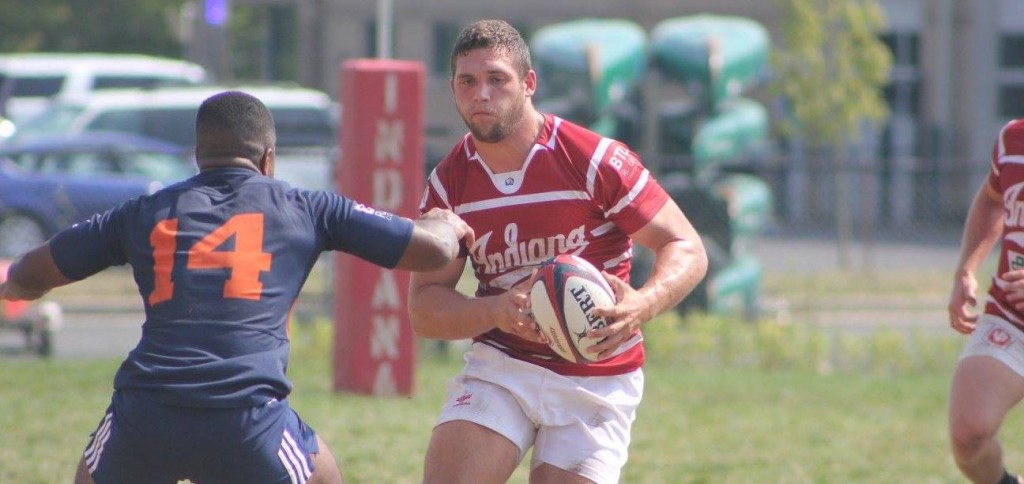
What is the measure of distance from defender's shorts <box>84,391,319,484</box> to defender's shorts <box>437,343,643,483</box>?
2.65 ft

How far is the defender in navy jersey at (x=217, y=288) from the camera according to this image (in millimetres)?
4141

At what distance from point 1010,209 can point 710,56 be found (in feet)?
31.0

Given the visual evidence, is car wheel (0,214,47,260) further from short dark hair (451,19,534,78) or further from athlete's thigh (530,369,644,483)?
athlete's thigh (530,369,644,483)

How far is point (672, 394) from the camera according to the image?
11.1 meters

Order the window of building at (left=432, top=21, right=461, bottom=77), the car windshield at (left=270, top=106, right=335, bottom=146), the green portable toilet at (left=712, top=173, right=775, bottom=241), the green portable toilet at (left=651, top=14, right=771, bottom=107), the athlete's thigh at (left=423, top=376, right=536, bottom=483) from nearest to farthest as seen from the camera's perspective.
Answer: the athlete's thigh at (left=423, top=376, right=536, bottom=483) < the green portable toilet at (left=712, top=173, right=775, bottom=241) < the green portable toilet at (left=651, top=14, right=771, bottom=107) < the car windshield at (left=270, top=106, right=335, bottom=146) < the window of building at (left=432, top=21, right=461, bottom=77)

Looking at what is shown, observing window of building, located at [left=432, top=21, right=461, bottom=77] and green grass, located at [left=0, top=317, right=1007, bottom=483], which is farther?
window of building, located at [left=432, top=21, right=461, bottom=77]

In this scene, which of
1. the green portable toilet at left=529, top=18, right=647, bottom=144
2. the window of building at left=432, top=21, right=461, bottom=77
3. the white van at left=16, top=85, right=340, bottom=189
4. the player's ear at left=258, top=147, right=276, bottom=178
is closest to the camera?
the player's ear at left=258, top=147, right=276, bottom=178

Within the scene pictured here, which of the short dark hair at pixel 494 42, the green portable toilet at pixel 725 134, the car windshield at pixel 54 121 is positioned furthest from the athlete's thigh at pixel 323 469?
the car windshield at pixel 54 121

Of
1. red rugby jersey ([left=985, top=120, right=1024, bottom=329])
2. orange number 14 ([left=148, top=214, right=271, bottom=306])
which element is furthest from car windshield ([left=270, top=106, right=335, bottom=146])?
orange number 14 ([left=148, top=214, right=271, bottom=306])

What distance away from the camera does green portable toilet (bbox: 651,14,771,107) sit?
1530cm

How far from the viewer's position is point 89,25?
40.4 metres

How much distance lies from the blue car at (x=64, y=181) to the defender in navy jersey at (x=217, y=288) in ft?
39.2

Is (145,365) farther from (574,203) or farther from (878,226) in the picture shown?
(878,226)

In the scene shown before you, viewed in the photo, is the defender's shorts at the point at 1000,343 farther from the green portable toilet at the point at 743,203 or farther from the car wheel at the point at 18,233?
the car wheel at the point at 18,233
